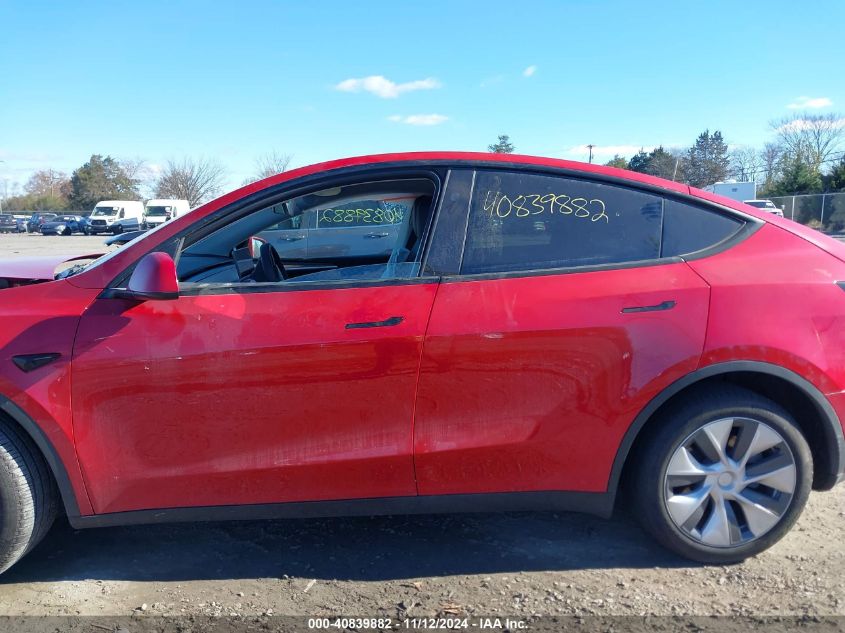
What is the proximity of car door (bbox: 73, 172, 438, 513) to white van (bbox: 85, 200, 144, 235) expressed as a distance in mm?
47210

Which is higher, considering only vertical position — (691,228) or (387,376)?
(691,228)

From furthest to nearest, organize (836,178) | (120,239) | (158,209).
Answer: (158,209)
(836,178)
(120,239)

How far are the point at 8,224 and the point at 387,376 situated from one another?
2407 inches

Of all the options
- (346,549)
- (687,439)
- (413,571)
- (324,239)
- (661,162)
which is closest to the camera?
(687,439)

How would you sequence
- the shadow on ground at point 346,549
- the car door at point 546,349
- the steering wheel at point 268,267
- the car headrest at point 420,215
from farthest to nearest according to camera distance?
the steering wheel at point 268,267
the car headrest at point 420,215
the shadow on ground at point 346,549
the car door at point 546,349

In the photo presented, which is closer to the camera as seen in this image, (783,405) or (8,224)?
(783,405)

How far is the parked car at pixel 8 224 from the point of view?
2121 inches

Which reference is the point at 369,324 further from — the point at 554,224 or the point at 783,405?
the point at 783,405

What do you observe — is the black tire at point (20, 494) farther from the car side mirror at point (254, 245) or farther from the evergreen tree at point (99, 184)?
the evergreen tree at point (99, 184)

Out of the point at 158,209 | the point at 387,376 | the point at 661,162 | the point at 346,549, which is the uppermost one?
the point at 661,162

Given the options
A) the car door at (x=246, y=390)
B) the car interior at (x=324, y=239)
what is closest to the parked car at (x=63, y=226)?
the car interior at (x=324, y=239)

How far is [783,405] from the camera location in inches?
120

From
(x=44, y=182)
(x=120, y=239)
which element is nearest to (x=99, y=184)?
(x=44, y=182)

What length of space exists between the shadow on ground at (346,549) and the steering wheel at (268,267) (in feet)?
4.09
